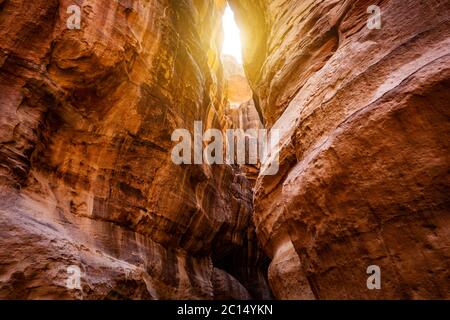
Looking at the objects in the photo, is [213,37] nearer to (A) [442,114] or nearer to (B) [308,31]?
(B) [308,31]

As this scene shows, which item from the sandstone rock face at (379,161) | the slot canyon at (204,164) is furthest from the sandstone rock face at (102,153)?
the sandstone rock face at (379,161)

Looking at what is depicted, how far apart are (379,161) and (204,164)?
941 cm

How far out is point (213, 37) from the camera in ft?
61.7

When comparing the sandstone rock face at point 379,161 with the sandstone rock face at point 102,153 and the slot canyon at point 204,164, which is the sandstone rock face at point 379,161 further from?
the sandstone rock face at point 102,153

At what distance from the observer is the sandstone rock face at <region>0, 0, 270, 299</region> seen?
6660 millimetres

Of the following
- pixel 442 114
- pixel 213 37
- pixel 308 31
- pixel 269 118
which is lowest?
pixel 442 114

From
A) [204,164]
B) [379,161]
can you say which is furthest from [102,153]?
[379,161]

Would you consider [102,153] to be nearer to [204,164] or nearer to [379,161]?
[204,164]

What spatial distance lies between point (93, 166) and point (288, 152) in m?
5.59

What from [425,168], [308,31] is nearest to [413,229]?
[425,168]

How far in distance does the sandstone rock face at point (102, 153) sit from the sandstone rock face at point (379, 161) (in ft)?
14.8

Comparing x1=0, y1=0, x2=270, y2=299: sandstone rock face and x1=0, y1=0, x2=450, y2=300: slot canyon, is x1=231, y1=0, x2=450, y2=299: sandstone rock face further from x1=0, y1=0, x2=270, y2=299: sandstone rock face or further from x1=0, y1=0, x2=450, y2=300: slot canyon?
x1=0, y1=0, x2=270, y2=299: sandstone rock face

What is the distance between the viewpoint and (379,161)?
503 cm

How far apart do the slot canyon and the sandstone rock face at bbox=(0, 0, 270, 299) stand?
0.14ft
